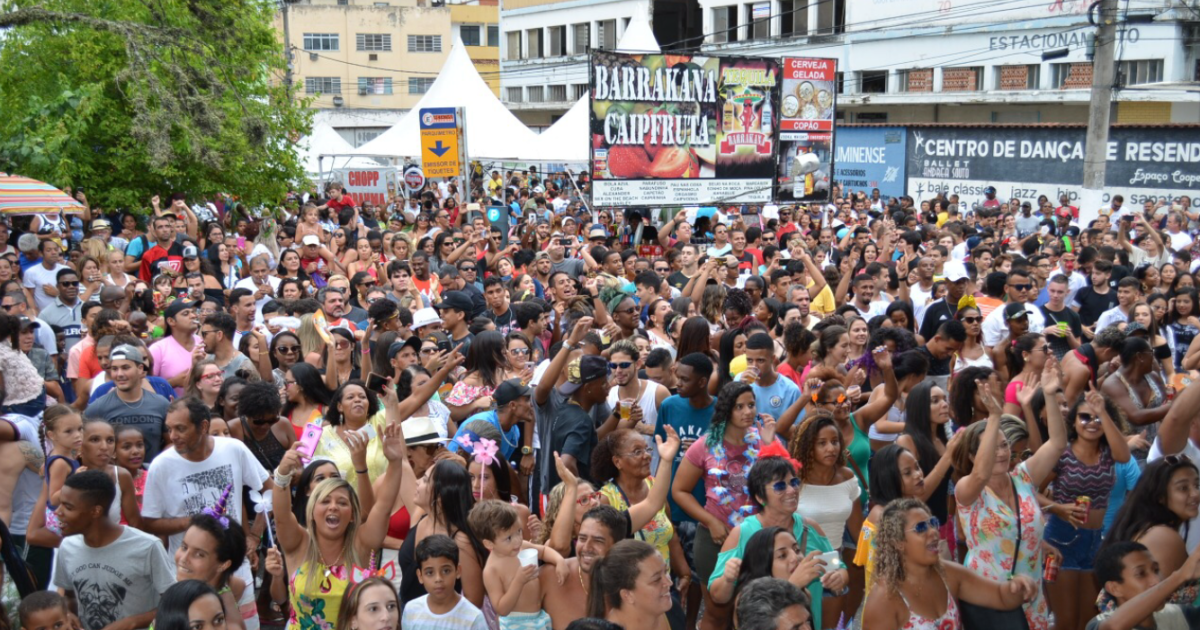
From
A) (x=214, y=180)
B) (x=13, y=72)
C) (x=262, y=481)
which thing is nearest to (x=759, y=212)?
(x=214, y=180)

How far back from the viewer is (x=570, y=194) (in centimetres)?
3312

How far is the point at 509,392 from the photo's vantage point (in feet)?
20.6

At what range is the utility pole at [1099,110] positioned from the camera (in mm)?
20109

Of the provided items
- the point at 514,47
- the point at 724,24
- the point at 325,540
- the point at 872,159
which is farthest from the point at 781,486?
the point at 514,47

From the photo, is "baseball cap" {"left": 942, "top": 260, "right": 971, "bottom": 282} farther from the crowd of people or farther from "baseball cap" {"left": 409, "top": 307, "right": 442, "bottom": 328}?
"baseball cap" {"left": 409, "top": 307, "right": 442, "bottom": 328}

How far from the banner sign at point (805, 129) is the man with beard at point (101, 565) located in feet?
44.4

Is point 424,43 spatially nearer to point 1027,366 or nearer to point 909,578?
point 1027,366

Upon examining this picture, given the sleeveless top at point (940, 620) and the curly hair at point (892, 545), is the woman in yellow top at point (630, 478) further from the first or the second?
the sleeveless top at point (940, 620)

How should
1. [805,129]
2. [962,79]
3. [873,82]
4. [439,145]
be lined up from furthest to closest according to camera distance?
[873,82]
[962,79]
[439,145]
[805,129]

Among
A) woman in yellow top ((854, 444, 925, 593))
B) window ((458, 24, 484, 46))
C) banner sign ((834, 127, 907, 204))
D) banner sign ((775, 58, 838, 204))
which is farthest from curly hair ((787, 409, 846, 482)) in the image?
window ((458, 24, 484, 46))

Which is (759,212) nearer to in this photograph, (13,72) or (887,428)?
(13,72)

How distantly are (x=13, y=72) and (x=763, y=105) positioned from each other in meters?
10.6

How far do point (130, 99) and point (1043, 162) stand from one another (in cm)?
2042

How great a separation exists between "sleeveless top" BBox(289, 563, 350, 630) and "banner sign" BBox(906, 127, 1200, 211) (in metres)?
22.0
